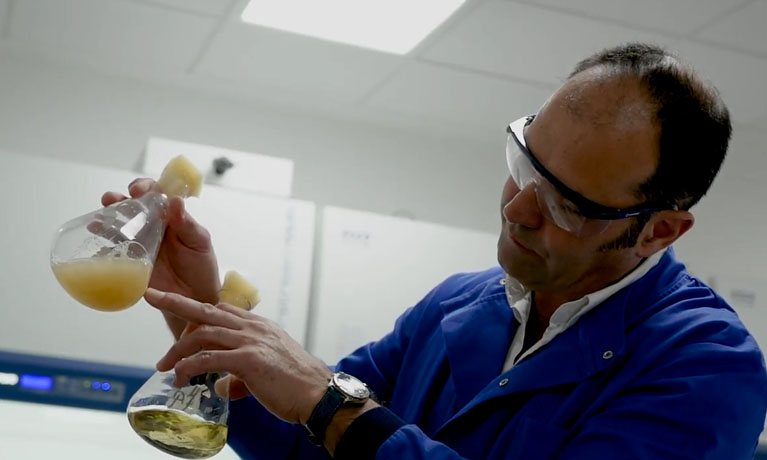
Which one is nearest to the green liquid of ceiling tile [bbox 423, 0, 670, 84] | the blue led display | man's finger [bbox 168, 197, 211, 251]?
man's finger [bbox 168, 197, 211, 251]

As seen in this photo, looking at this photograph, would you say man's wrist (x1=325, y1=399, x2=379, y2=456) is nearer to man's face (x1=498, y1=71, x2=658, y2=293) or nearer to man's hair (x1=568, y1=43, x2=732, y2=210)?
man's face (x1=498, y1=71, x2=658, y2=293)

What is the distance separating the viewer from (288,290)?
2.64 m

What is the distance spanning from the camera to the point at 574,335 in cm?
113

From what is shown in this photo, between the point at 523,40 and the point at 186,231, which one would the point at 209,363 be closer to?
the point at 186,231

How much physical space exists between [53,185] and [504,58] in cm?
155

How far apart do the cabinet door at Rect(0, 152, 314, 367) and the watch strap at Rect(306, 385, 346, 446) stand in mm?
1421

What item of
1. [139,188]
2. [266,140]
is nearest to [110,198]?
[139,188]

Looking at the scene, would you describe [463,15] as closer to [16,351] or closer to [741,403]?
[16,351]

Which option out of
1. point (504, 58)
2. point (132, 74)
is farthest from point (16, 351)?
point (504, 58)

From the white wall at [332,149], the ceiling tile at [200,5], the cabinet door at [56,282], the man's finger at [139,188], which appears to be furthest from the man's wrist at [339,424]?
the white wall at [332,149]

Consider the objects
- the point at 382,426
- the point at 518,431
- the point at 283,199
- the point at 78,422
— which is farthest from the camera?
the point at 283,199

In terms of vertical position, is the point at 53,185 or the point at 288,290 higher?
the point at 53,185

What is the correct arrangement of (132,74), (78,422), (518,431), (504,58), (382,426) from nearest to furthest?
1. (382,426)
2. (518,431)
3. (78,422)
4. (504,58)
5. (132,74)

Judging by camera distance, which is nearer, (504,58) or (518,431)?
(518,431)
